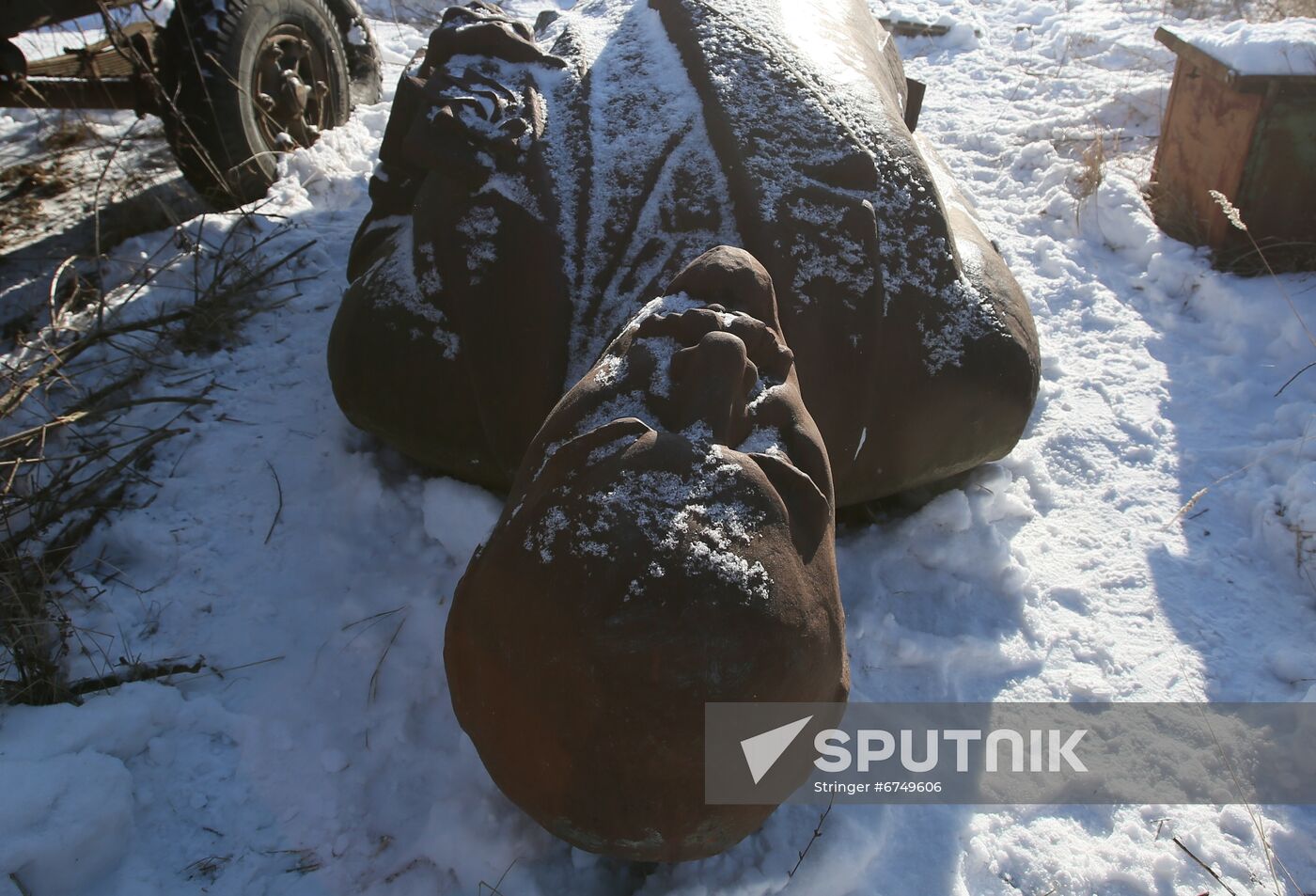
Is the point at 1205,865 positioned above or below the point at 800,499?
below

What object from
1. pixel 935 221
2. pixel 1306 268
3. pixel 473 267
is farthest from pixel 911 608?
pixel 1306 268

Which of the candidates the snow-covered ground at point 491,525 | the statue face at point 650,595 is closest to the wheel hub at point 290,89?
the snow-covered ground at point 491,525

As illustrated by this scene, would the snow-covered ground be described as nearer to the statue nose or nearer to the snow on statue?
the snow on statue

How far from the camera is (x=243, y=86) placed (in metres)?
4.08

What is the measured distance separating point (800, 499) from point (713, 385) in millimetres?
248

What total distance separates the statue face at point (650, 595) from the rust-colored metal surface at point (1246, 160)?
3.27 metres

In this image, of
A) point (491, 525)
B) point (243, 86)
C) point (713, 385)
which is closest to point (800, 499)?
point (713, 385)

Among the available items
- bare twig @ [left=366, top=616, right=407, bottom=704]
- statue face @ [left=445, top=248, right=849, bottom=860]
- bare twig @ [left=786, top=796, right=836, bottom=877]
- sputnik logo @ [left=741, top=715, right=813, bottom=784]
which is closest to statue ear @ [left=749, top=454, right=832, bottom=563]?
statue face @ [left=445, top=248, right=849, bottom=860]

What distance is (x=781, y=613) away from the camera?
Answer: 148cm

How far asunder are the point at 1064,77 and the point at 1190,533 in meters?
3.78

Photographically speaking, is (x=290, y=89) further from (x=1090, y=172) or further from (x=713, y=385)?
(x=1090, y=172)

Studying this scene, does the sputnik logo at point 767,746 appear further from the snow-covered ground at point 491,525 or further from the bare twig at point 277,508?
the bare twig at point 277,508

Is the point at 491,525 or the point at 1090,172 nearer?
the point at 491,525

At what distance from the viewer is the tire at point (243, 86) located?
3.96m
